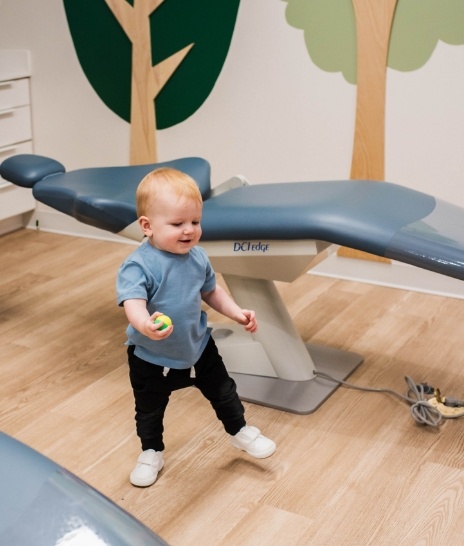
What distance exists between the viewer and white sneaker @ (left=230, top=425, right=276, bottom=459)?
180 centimetres

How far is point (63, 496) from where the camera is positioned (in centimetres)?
72

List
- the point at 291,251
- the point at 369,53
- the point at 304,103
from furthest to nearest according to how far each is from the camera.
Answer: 1. the point at 304,103
2. the point at 369,53
3. the point at 291,251

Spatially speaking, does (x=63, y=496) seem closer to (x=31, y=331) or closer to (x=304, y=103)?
(x=31, y=331)

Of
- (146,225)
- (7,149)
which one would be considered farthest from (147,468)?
(7,149)

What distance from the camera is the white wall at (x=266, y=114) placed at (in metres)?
2.73

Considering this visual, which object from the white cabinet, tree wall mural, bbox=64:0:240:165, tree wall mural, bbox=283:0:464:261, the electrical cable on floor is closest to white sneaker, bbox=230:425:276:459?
the electrical cable on floor

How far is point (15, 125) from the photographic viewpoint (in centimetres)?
344

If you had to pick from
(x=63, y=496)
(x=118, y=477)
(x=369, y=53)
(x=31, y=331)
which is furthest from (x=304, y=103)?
(x=63, y=496)

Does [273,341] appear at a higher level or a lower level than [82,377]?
higher

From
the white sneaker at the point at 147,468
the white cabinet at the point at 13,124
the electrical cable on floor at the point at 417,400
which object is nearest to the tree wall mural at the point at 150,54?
the white cabinet at the point at 13,124

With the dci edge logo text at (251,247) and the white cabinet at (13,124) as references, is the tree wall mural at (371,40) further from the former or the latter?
the white cabinet at (13,124)

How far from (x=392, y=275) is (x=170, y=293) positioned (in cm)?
149

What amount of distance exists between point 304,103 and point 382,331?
911mm

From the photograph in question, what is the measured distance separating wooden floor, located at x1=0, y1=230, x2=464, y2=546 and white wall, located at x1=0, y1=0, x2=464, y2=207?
1.60 feet
